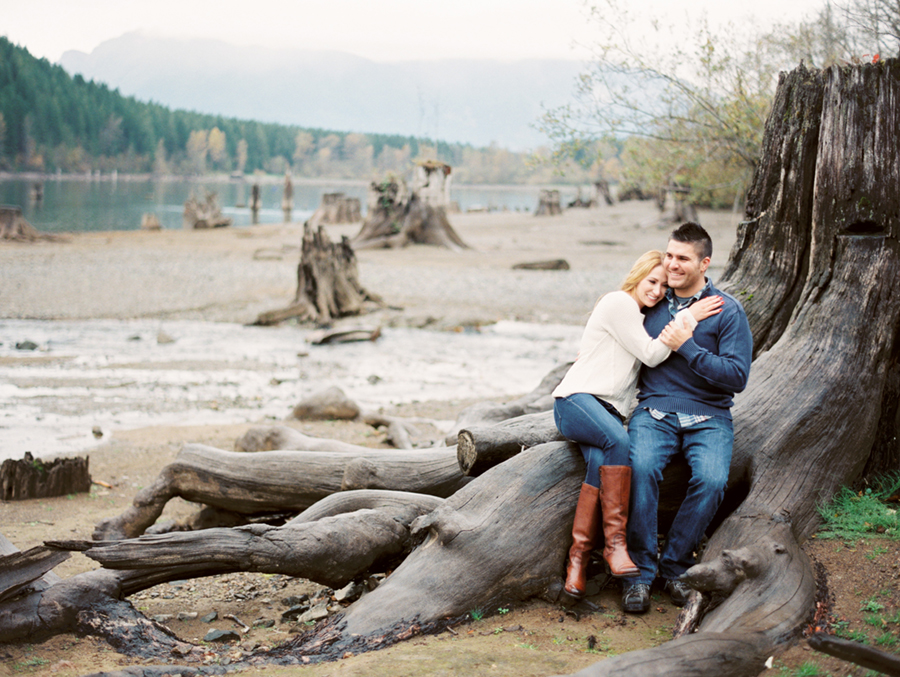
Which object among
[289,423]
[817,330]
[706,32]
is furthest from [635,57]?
[817,330]

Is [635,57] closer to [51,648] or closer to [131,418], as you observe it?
[131,418]

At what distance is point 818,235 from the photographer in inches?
177

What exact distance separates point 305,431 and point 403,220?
746 inches

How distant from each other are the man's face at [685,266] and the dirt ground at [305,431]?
1.28 metres

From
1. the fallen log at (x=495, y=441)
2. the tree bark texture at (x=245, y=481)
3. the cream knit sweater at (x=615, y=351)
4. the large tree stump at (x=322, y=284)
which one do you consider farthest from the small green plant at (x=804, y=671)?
the large tree stump at (x=322, y=284)

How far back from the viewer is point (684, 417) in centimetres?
372

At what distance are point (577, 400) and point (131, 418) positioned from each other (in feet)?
19.7

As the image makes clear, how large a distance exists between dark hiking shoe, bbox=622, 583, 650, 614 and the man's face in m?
1.39

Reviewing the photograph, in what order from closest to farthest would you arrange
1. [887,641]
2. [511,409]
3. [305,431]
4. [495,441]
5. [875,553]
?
1. [887,641]
2. [875,553]
3. [495,441]
4. [511,409]
5. [305,431]

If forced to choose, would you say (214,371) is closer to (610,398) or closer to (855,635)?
(610,398)

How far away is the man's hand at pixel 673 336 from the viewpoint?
3.65 m

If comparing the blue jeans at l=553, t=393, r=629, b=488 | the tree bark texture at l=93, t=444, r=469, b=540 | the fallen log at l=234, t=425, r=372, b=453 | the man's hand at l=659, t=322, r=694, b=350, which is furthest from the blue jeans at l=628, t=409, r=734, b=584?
the fallen log at l=234, t=425, r=372, b=453

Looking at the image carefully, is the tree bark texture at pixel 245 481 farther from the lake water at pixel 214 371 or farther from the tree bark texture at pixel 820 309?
the lake water at pixel 214 371

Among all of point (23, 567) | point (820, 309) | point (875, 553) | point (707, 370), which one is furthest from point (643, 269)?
point (23, 567)
